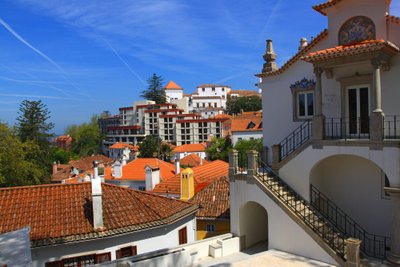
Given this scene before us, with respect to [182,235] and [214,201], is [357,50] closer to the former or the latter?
[182,235]

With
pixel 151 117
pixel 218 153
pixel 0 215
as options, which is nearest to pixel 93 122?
pixel 151 117

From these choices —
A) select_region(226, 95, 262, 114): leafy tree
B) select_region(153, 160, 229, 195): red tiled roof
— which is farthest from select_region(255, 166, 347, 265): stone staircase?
select_region(226, 95, 262, 114): leafy tree

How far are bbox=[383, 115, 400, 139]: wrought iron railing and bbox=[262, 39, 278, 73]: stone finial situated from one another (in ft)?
18.4

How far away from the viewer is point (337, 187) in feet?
41.9

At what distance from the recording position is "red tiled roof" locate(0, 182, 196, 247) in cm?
1188

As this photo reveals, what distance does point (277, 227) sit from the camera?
1191 centimetres

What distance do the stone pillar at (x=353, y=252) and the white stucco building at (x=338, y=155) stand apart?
87 mm

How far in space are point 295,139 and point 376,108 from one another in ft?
13.5

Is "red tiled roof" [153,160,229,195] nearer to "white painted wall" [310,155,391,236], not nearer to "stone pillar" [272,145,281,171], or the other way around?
"stone pillar" [272,145,281,171]

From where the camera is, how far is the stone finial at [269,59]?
50.0 ft

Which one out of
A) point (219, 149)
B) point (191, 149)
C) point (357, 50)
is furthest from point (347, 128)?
point (191, 149)

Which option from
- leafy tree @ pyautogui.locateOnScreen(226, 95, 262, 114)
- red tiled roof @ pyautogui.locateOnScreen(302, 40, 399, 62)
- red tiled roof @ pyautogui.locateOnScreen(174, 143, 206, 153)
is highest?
leafy tree @ pyautogui.locateOnScreen(226, 95, 262, 114)

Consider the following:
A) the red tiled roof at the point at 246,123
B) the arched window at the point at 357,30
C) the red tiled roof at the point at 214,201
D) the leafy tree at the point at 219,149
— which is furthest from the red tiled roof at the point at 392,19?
the leafy tree at the point at 219,149

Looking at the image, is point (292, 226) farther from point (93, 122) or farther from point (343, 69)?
point (93, 122)
